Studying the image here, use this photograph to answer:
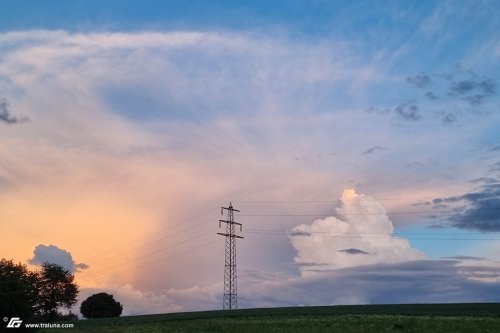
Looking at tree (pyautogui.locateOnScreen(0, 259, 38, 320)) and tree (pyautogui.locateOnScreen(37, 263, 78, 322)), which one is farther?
tree (pyautogui.locateOnScreen(37, 263, 78, 322))

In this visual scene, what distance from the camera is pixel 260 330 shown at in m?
60.2

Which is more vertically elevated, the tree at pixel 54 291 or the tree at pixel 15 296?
the tree at pixel 54 291

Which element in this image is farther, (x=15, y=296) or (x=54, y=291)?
(x=54, y=291)

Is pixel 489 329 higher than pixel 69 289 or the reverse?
the reverse

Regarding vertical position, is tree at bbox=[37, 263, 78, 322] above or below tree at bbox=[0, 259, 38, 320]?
above

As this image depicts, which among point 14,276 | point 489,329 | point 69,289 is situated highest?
point 69,289

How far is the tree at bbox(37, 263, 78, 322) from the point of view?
168m

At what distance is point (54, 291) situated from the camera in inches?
6683

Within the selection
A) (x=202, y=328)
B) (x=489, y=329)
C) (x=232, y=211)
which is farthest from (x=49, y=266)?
(x=489, y=329)

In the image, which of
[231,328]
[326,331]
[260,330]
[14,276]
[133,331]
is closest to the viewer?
[326,331]

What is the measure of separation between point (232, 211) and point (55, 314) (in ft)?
255

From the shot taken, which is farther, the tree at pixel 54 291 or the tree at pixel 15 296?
the tree at pixel 54 291

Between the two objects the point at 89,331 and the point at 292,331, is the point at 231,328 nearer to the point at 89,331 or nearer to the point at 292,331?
the point at 292,331

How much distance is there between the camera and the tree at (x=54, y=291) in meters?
168
